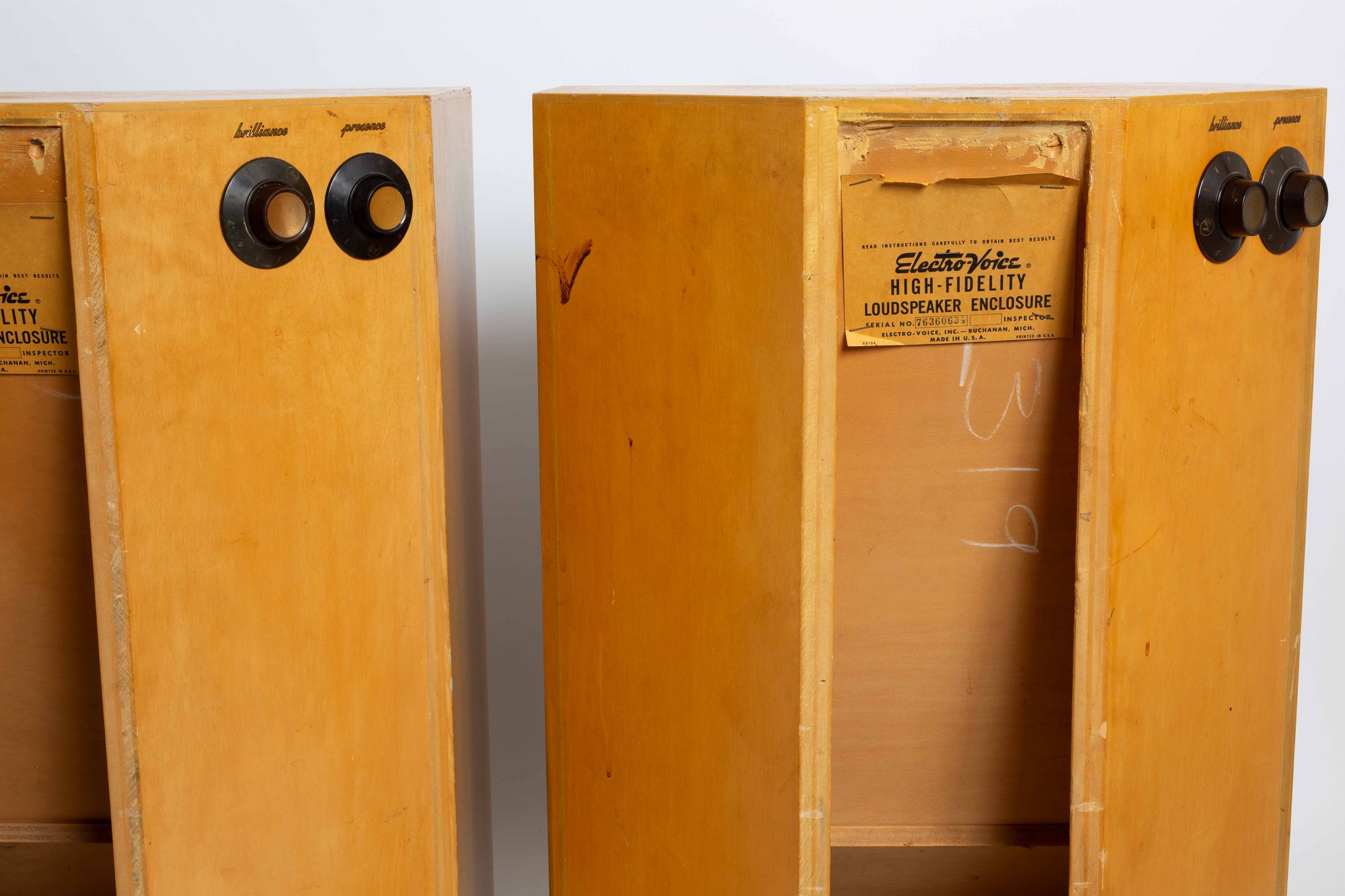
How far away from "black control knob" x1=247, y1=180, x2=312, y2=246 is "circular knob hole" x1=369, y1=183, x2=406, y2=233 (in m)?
0.06

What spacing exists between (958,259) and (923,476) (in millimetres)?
250

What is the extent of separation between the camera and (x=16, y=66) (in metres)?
1.94

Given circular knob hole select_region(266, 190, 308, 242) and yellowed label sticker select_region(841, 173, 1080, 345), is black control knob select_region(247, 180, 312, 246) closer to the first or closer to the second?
circular knob hole select_region(266, 190, 308, 242)

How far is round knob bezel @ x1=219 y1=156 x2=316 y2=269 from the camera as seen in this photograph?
1187mm

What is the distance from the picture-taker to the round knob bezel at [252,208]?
119 cm

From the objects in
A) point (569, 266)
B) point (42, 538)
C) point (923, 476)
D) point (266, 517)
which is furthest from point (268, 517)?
point (923, 476)

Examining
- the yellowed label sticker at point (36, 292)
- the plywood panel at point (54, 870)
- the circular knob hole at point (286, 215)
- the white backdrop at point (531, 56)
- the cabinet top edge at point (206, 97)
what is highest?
the white backdrop at point (531, 56)

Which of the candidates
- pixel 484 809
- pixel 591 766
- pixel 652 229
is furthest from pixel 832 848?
pixel 652 229

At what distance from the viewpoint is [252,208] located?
1.19m

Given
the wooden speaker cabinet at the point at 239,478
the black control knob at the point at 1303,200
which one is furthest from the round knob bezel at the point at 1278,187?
the wooden speaker cabinet at the point at 239,478

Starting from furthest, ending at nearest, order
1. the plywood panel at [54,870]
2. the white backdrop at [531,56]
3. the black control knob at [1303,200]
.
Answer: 1. the white backdrop at [531,56]
2. the plywood panel at [54,870]
3. the black control knob at [1303,200]

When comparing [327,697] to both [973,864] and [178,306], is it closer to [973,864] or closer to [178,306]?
[178,306]

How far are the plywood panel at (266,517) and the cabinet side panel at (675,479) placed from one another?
15 cm

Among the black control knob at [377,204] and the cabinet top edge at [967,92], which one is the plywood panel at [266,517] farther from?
the cabinet top edge at [967,92]
